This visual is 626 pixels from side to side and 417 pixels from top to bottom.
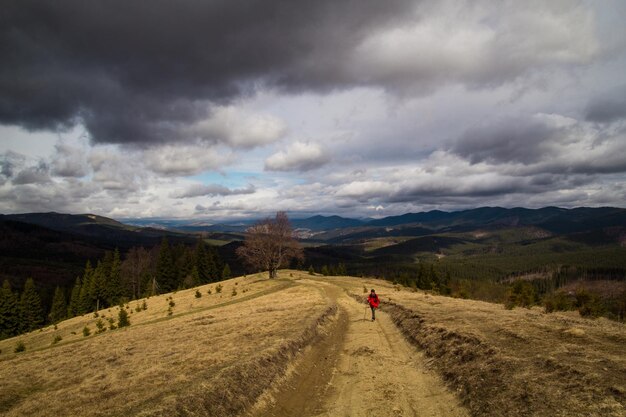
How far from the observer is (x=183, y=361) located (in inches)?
656

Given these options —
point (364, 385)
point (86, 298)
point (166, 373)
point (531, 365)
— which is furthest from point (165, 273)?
point (531, 365)

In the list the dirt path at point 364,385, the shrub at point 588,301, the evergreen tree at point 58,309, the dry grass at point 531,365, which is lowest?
the evergreen tree at point 58,309

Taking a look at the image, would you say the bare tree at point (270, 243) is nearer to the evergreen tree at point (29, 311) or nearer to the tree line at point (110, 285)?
the tree line at point (110, 285)

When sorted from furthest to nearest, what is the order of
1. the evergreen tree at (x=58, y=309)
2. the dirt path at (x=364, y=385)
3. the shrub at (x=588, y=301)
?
the evergreen tree at (x=58, y=309) → the shrub at (x=588, y=301) → the dirt path at (x=364, y=385)

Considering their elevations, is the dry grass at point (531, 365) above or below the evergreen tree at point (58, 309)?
above

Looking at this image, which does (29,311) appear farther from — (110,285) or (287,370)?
(287,370)

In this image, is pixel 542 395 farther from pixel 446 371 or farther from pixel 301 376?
pixel 301 376

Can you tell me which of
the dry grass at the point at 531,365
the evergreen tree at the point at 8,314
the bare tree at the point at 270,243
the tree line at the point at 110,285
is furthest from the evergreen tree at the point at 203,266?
the dry grass at the point at 531,365

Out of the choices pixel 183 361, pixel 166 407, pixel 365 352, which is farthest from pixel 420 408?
pixel 183 361

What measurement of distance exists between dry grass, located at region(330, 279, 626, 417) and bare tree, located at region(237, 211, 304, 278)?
48.2m

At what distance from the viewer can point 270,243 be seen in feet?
217

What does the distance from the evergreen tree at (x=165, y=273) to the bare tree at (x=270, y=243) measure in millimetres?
45561

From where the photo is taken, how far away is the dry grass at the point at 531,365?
9242 mm

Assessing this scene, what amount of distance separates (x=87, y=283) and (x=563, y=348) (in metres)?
109
